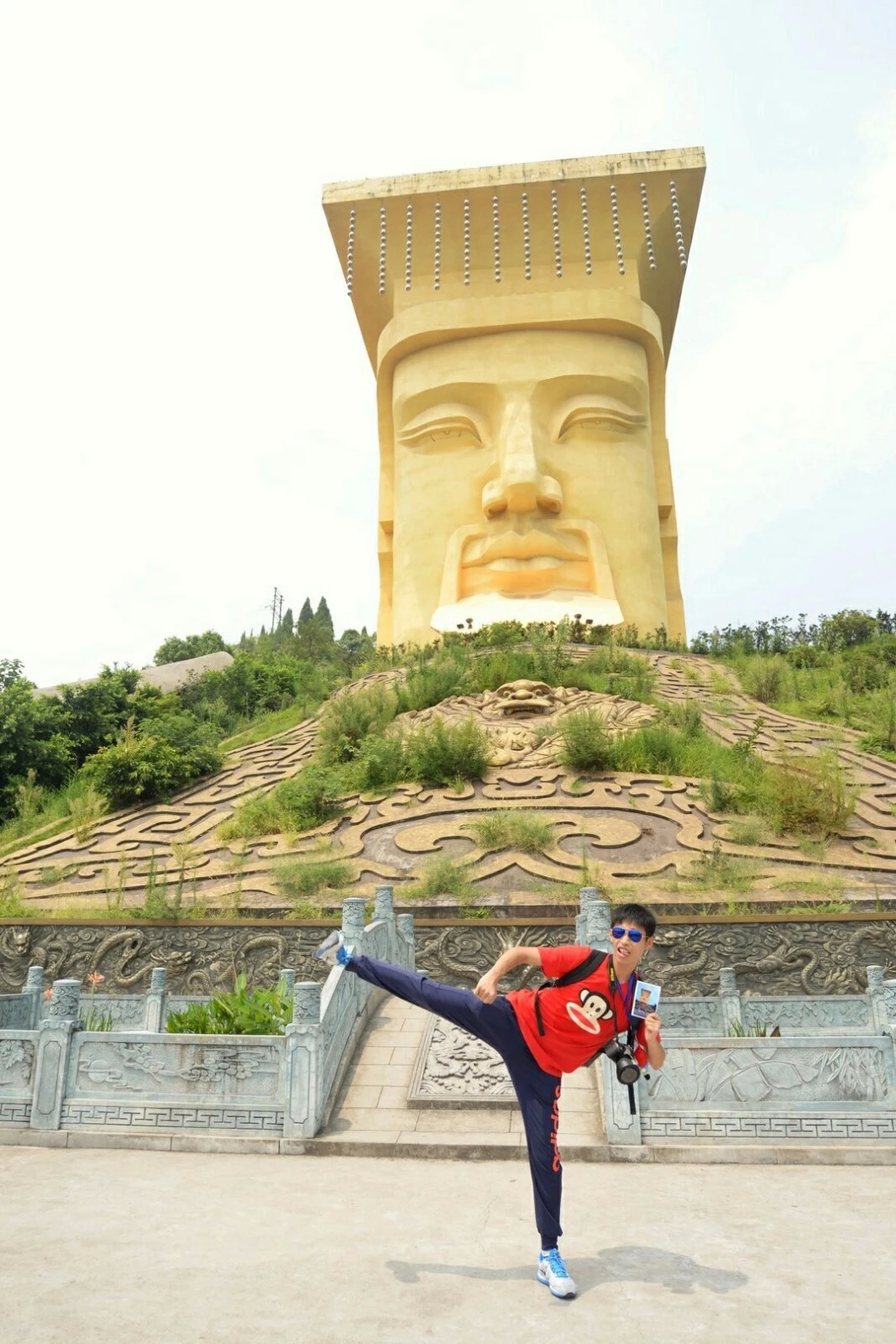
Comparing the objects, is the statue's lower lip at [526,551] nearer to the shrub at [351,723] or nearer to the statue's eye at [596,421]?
the statue's eye at [596,421]

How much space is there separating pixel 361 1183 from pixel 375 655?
11.1 meters

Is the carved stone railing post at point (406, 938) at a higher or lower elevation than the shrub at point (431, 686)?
lower

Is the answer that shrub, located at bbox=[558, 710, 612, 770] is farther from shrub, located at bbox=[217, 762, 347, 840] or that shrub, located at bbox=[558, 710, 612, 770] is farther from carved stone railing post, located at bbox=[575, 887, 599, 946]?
carved stone railing post, located at bbox=[575, 887, 599, 946]

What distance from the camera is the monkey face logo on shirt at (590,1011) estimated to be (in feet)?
8.01

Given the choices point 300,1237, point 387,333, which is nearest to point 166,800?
point 300,1237

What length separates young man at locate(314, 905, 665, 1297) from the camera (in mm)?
2426

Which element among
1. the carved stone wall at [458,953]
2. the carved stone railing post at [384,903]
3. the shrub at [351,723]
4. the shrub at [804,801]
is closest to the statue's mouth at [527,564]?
the shrub at [351,723]

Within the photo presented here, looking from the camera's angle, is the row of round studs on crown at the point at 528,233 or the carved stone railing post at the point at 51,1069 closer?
the carved stone railing post at the point at 51,1069

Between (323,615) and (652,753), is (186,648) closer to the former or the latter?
(323,615)

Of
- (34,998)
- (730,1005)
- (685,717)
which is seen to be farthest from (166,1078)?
(685,717)

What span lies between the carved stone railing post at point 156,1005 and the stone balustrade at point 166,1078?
1.40 m

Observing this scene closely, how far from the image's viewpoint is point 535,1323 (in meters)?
2.06

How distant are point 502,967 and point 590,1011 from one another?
259 mm

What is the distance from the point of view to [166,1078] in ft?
12.6
